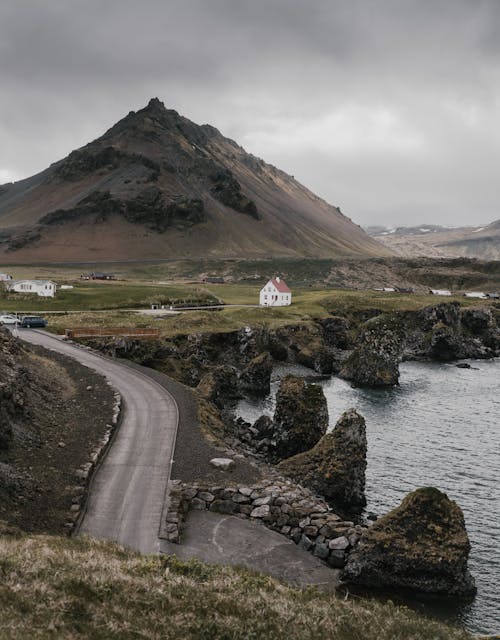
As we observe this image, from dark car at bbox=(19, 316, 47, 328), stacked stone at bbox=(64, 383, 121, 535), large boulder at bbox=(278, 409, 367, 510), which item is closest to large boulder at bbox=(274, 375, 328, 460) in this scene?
large boulder at bbox=(278, 409, 367, 510)

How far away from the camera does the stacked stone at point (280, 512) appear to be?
93.7 feet

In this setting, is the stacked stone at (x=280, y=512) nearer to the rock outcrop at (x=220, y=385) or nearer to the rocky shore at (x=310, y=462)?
the rocky shore at (x=310, y=462)

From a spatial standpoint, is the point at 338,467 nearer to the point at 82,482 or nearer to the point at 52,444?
the point at 82,482

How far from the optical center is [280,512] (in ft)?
101

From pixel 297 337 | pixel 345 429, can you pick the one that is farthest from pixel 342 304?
pixel 345 429

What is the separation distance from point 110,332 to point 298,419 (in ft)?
126

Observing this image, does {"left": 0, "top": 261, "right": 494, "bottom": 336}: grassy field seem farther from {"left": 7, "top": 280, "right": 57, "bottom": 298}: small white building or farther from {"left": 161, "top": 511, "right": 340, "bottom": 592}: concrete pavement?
{"left": 161, "top": 511, "right": 340, "bottom": 592}: concrete pavement

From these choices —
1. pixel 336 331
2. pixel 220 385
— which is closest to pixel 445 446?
pixel 220 385

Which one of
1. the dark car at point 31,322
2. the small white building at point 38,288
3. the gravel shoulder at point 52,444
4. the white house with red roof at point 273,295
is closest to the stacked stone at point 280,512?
the gravel shoulder at point 52,444

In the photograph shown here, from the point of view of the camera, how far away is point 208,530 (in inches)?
1155

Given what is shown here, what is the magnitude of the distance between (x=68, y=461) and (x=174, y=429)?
938 cm

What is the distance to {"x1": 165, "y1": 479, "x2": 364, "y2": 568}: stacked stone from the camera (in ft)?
93.7

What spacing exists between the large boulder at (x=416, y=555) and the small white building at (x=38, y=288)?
98187 mm

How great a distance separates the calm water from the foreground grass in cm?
976
